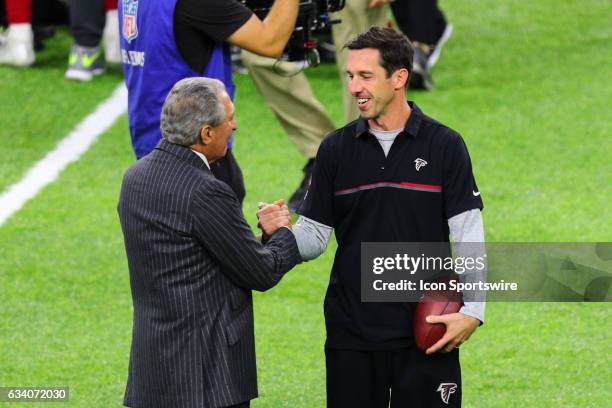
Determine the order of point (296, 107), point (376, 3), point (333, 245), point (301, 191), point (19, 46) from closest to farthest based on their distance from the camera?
1. point (333, 245)
2. point (301, 191)
3. point (296, 107)
4. point (376, 3)
5. point (19, 46)

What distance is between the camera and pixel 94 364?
7.68m

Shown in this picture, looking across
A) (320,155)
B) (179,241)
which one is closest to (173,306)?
(179,241)

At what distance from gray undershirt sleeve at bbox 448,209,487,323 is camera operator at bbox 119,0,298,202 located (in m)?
1.68

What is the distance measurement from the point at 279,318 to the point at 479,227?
3.11 meters

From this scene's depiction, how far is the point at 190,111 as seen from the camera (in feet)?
17.0

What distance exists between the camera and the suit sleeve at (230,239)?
5094 mm

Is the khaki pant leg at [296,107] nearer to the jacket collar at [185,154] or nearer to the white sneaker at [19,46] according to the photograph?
the white sneaker at [19,46]

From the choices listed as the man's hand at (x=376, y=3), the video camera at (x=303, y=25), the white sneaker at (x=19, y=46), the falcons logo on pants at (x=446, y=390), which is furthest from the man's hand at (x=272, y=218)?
the white sneaker at (x=19, y=46)

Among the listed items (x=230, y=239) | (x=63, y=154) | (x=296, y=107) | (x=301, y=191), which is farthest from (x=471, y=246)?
(x=63, y=154)

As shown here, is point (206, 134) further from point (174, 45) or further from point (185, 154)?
point (174, 45)

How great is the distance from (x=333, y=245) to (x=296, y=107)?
1168 mm

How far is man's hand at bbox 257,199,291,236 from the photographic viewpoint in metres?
5.52

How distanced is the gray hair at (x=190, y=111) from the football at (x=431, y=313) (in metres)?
0.97

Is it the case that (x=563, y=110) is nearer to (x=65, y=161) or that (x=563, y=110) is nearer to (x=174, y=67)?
(x=65, y=161)
